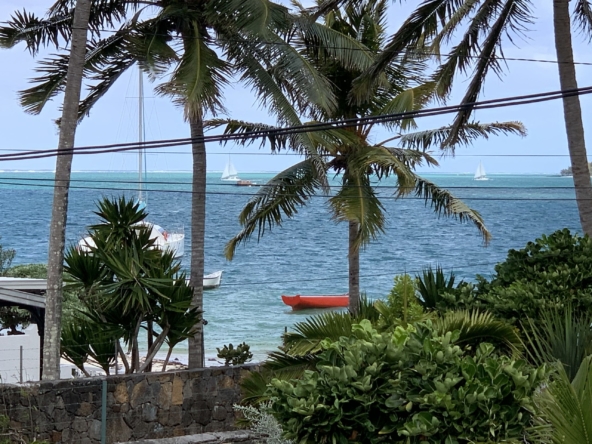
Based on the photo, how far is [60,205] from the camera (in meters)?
12.8

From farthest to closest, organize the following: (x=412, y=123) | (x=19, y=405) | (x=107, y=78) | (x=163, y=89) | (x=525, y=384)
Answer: (x=412, y=123), (x=107, y=78), (x=163, y=89), (x=19, y=405), (x=525, y=384)

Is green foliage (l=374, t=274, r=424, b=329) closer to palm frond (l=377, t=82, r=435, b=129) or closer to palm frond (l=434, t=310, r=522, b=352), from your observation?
palm frond (l=434, t=310, r=522, b=352)

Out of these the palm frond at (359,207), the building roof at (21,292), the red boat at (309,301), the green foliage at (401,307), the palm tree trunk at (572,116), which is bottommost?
the red boat at (309,301)

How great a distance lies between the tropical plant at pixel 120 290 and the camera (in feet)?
42.6

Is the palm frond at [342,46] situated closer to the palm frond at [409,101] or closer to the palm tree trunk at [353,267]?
the palm frond at [409,101]

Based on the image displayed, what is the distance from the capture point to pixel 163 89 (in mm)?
14555

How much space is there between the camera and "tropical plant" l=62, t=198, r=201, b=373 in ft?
42.6

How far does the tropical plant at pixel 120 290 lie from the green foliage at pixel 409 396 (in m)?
7.54

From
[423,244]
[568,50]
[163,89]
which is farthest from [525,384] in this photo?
[423,244]

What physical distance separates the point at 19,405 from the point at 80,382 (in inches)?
35.2

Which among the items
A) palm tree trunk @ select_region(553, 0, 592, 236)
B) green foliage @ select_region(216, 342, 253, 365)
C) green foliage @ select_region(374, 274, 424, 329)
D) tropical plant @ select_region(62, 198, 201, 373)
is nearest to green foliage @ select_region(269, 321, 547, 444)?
green foliage @ select_region(374, 274, 424, 329)

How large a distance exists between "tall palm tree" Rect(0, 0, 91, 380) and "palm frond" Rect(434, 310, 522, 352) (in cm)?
728

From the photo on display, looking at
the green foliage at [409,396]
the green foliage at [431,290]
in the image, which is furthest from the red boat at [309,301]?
the green foliage at [409,396]

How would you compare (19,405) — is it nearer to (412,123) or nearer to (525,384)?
(525,384)
